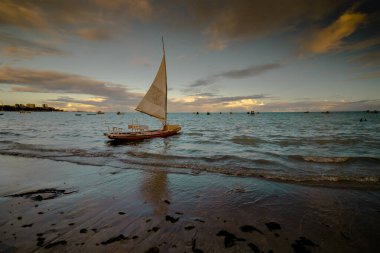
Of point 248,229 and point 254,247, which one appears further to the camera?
point 248,229

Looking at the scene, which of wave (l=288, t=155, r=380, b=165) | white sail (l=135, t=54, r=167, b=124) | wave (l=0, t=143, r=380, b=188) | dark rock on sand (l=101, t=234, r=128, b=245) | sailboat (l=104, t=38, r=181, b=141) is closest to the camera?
dark rock on sand (l=101, t=234, r=128, b=245)

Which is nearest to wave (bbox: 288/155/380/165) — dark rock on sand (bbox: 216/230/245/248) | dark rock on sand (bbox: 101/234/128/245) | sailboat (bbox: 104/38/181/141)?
dark rock on sand (bbox: 216/230/245/248)

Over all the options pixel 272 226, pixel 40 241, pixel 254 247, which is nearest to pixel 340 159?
pixel 272 226

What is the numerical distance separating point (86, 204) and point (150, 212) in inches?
87.5

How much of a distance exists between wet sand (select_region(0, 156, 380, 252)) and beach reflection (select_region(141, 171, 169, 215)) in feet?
0.11

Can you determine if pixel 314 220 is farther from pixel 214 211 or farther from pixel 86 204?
pixel 86 204

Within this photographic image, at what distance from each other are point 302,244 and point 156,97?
22.8m

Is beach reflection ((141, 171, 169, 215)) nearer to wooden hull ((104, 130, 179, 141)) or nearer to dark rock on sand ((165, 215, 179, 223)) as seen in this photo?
dark rock on sand ((165, 215, 179, 223))

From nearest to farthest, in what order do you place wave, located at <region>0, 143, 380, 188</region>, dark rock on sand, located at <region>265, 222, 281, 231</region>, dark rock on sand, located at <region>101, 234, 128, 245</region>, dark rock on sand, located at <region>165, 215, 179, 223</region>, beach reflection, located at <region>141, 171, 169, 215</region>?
dark rock on sand, located at <region>101, 234, 128, 245</region>, dark rock on sand, located at <region>265, 222, 281, 231</region>, dark rock on sand, located at <region>165, 215, 179, 223</region>, beach reflection, located at <region>141, 171, 169, 215</region>, wave, located at <region>0, 143, 380, 188</region>

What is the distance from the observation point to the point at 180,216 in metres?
5.87

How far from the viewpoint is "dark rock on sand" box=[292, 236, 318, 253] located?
4.40 m

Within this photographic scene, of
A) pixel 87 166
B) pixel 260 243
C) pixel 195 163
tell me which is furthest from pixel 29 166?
pixel 260 243

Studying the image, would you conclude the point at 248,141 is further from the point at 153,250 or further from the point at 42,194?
the point at 153,250

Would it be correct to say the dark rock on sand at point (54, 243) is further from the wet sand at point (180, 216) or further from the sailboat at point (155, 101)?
the sailboat at point (155, 101)
